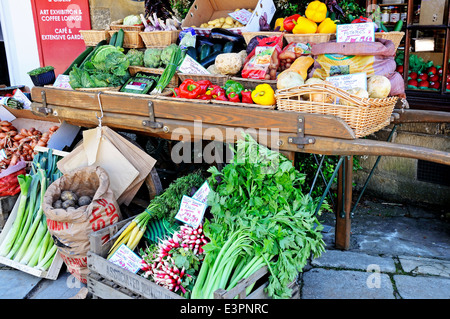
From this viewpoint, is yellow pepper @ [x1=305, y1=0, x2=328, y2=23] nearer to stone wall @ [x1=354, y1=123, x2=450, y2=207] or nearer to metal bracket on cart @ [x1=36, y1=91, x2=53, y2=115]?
stone wall @ [x1=354, y1=123, x2=450, y2=207]

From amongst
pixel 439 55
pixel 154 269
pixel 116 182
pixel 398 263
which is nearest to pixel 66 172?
pixel 116 182

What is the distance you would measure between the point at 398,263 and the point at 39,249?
119 inches

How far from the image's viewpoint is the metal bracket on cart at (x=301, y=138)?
2756 millimetres

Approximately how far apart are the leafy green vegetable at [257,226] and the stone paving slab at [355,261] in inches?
32.8

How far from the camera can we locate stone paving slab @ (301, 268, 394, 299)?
3.15m

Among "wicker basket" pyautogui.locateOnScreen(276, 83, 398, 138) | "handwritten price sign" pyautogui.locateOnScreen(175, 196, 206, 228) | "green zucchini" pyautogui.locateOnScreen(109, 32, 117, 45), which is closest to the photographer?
"wicker basket" pyautogui.locateOnScreen(276, 83, 398, 138)

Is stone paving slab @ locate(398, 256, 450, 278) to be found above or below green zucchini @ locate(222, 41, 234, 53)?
below

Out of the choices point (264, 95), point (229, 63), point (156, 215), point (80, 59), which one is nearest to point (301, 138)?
point (264, 95)

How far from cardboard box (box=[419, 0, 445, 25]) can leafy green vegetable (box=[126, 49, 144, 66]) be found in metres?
2.88

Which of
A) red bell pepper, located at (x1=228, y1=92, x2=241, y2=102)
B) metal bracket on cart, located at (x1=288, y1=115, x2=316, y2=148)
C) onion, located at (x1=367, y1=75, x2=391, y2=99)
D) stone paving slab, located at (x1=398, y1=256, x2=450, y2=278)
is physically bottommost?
stone paving slab, located at (x1=398, y1=256, x2=450, y2=278)

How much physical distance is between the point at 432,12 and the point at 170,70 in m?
2.74

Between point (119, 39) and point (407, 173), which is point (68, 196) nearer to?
point (119, 39)

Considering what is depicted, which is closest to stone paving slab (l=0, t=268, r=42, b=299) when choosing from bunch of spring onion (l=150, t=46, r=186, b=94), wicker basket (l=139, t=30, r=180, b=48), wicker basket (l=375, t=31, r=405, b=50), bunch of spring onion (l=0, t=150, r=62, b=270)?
bunch of spring onion (l=0, t=150, r=62, b=270)
